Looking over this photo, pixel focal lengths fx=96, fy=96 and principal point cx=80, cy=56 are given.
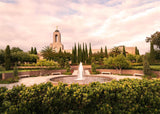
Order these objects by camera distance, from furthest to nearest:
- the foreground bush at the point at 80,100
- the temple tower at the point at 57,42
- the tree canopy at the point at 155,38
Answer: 1. the temple tower at the point at 57,42
2. the tree canopy at the point at 155,38
3. the foreground bush at the point at 80,100

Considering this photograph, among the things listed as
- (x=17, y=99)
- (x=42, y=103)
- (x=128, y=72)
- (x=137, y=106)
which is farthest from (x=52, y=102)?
(x=128, y=72)

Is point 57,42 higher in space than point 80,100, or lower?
higher

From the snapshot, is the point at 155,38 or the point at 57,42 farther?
the point at 57,42

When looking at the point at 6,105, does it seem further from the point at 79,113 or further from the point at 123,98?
the point at 123,98

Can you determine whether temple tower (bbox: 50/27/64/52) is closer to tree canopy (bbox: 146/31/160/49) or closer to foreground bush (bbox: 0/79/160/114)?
tree canopy (bbox: 146/31/160/49)

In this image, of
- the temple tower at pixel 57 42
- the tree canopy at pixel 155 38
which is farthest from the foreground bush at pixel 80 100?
the temple tower at pixel 57 42

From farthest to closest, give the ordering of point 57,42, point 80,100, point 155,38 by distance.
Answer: point 57,42
point 155,38
point 80,100

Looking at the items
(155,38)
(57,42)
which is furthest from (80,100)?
(57,42)

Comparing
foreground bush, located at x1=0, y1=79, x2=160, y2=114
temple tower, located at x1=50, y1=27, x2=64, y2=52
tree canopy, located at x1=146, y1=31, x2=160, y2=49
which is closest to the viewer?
foreground bush, located at x1=0, y1=79, x2=160, y2=114

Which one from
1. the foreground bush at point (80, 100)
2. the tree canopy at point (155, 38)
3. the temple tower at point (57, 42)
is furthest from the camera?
the temple tower at point (57, 42)

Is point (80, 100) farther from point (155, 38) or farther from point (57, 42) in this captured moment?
point (57, 42)

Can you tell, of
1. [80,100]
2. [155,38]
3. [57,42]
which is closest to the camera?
[80,100]

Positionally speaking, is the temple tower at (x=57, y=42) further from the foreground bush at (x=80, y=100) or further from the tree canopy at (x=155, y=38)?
the foreground bush at (x=80, y=100)

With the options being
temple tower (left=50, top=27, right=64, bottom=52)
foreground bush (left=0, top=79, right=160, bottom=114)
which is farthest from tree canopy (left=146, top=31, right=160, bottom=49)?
temple tower (left=50, top=27, right=64, bottom=52)
